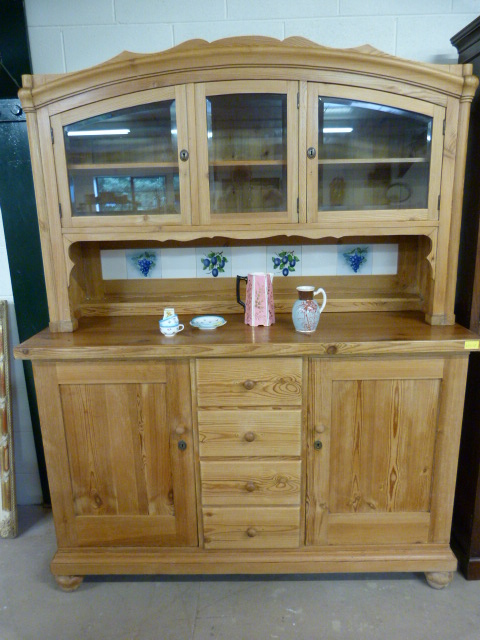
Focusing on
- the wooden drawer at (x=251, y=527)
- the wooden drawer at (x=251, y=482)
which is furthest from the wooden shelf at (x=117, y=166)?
the wooden drawer at (x=251, y=527)

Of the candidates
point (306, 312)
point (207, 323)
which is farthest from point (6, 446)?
point (306, 312)

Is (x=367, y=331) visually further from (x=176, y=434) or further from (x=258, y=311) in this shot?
(x=176, y=434)

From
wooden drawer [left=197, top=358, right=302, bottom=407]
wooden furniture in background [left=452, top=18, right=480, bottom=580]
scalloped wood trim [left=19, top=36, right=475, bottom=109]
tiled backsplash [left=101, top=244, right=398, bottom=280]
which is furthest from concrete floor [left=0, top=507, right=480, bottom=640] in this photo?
scalloped wood trim [left=19, top=36, right=475, bottom=109]

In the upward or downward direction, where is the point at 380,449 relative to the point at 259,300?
downward

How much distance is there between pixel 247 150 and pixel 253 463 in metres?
1.07

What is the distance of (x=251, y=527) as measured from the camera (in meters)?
1.47

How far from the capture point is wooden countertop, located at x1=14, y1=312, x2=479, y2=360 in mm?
1315

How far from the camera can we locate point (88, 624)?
1.39m

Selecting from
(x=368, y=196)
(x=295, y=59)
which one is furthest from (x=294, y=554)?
(x=295, y=59)

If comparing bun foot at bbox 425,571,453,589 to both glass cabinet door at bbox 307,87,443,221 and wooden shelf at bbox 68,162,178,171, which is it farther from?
wooden shelf at bbox 68,162,178,171

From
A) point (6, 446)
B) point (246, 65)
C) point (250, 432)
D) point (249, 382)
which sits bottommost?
point (6, 446)

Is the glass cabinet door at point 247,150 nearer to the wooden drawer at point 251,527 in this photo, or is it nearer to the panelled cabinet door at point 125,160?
the panelled cabinet door at point 125,160

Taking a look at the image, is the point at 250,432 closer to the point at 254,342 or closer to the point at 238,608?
the point at 254,342

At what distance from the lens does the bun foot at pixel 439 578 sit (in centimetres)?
148
